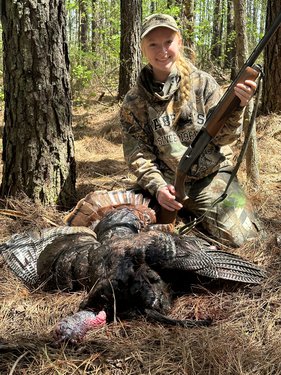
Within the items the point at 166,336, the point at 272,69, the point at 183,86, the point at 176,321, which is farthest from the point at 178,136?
the point at 272,69

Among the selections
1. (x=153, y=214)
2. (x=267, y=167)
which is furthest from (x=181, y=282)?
(x=267, y=167)

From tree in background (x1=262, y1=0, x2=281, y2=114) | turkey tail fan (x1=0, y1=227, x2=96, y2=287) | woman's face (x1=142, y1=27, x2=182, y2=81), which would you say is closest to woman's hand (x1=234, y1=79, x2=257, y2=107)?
woman's face (x1=142, y1=27, x2=182, y2=81)

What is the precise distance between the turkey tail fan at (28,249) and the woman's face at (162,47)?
155cm

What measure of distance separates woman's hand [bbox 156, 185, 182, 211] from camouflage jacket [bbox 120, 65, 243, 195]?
23cm

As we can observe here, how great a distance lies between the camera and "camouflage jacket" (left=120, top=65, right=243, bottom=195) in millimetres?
3809

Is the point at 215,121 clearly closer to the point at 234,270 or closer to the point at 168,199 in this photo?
the point at 168,199

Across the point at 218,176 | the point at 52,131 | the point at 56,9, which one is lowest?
the point at 218,176

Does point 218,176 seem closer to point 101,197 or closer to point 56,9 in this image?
point 101,197

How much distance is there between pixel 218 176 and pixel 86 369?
7.90 feet

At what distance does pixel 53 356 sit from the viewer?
205 centimetres

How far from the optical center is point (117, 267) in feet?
8.25

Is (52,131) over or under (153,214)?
over

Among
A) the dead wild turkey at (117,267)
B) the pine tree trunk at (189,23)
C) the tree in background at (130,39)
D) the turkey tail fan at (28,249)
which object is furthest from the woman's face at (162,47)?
the pine tree trunk at (189,23)

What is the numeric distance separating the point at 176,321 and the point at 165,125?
6.74 ft
